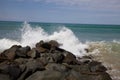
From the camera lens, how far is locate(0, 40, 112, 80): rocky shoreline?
26.2 feet

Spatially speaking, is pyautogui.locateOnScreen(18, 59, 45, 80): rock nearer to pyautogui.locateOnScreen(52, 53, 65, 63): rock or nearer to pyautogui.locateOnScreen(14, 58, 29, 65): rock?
pyautogui.locateOnScreen(14, 58, 29, 65): rock

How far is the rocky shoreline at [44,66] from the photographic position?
7996mm

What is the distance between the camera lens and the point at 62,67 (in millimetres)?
9219

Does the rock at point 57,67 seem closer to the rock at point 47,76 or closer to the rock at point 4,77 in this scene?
the rock at point 47,76

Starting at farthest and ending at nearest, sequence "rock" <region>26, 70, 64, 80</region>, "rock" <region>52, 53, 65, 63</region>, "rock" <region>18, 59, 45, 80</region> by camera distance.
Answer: "rock" <region>52, 53, 65, 63</region> → "rock" <region>18, 59, 45, 80</region> → "rock" <region>26, 70, 64, 80</region>

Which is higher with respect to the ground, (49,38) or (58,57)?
(58,57)

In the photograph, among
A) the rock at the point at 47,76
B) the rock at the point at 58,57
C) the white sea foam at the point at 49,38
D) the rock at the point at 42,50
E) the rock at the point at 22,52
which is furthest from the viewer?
the white sea foam at the point at 49,38

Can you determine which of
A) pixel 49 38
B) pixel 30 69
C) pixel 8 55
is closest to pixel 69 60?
pixel 8 55

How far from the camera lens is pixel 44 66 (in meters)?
9.78

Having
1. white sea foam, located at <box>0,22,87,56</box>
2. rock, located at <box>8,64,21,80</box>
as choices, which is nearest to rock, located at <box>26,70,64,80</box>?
rock, located at <box>8,64,21,80</box>

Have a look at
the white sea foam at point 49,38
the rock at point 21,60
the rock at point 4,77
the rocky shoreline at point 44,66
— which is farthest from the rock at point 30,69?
the white sea foam at point 49,38

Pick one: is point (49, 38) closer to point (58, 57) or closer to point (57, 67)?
point (58, 57)

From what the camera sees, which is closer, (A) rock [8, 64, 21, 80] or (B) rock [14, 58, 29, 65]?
(A) rock [8, 64, 21, 80]

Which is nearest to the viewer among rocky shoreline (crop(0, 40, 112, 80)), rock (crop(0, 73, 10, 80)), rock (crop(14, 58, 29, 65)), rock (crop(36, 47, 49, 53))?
rock (crop(0, 73, 10, 80))
